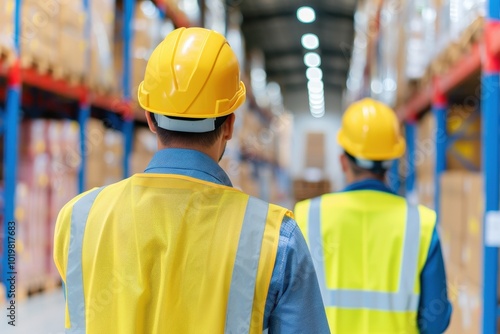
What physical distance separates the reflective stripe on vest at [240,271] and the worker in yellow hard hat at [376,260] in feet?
3.39

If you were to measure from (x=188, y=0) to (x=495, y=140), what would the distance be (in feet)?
21.4

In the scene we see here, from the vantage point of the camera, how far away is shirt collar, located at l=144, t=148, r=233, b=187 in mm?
1268

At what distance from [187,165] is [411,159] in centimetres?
596

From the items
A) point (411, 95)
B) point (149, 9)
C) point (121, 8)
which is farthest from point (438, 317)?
point (121, 8)

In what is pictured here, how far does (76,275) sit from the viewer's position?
1265 millimetres

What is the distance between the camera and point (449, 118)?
5.55 m

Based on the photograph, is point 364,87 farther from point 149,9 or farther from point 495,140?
point 495,140

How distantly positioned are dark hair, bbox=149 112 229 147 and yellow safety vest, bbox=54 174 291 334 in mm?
97

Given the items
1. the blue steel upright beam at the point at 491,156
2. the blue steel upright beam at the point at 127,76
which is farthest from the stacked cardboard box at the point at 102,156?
the blue steel upright beam at the point at 491,156

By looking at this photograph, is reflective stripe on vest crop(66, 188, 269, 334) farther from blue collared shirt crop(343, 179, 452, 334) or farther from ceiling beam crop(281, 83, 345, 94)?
ceiling beam crop(281, 83, 345, 94)

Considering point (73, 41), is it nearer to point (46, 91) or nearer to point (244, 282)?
point (46, 91)

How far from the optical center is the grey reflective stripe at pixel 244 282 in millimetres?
1172

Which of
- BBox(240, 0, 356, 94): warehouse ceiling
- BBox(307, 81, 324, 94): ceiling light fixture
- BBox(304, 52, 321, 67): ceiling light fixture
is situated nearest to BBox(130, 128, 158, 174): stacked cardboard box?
BBox(240, 0, 356, 94): warehouse ceiling

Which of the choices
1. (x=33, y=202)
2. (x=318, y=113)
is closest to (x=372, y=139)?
(x=33, y=202)
